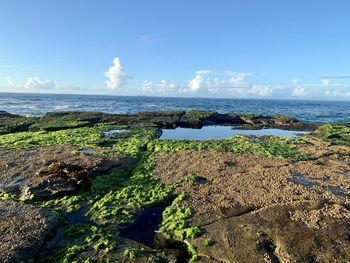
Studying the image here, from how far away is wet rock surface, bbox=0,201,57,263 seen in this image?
11137mm

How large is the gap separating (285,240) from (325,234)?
60.3 inches

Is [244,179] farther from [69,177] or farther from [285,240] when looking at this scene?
[69,177]

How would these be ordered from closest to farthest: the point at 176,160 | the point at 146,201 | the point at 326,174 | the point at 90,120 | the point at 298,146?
the point at 146,201
the point at 326,174
the point at 176,160
the point at 298,146
the point at 90,120

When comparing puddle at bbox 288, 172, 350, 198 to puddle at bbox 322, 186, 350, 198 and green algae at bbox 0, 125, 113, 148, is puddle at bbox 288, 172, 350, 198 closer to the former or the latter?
puddle at bbox 322, 186, 350, 198

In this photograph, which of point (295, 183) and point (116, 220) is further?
point (295, 183)

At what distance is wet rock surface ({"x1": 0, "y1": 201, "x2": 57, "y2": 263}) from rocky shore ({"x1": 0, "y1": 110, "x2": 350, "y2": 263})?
3 cm

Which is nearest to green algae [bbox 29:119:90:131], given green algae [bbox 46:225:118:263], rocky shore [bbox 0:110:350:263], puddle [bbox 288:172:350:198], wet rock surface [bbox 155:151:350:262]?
rocky shore [bbox 0:110:350:263]

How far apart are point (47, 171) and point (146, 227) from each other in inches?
301

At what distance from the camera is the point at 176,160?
21.9 meters

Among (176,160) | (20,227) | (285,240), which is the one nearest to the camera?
(285,240)

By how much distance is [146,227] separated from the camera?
44.3ft

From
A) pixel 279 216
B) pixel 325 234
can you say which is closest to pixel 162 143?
pixel 279 216

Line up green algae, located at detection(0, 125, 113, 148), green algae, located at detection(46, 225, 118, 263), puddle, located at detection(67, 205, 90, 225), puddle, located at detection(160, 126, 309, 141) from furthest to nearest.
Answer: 1. puddle, located at detection(160, 126, 309, 141)
2. green algae, located at detection(0, 125, 113, 148)
3. puddle, located at detection(67, 205, 90, 225)
4. green algae, located at detection(46, 225, 118, 263)

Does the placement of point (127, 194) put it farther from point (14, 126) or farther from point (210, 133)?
point (14, 126)
